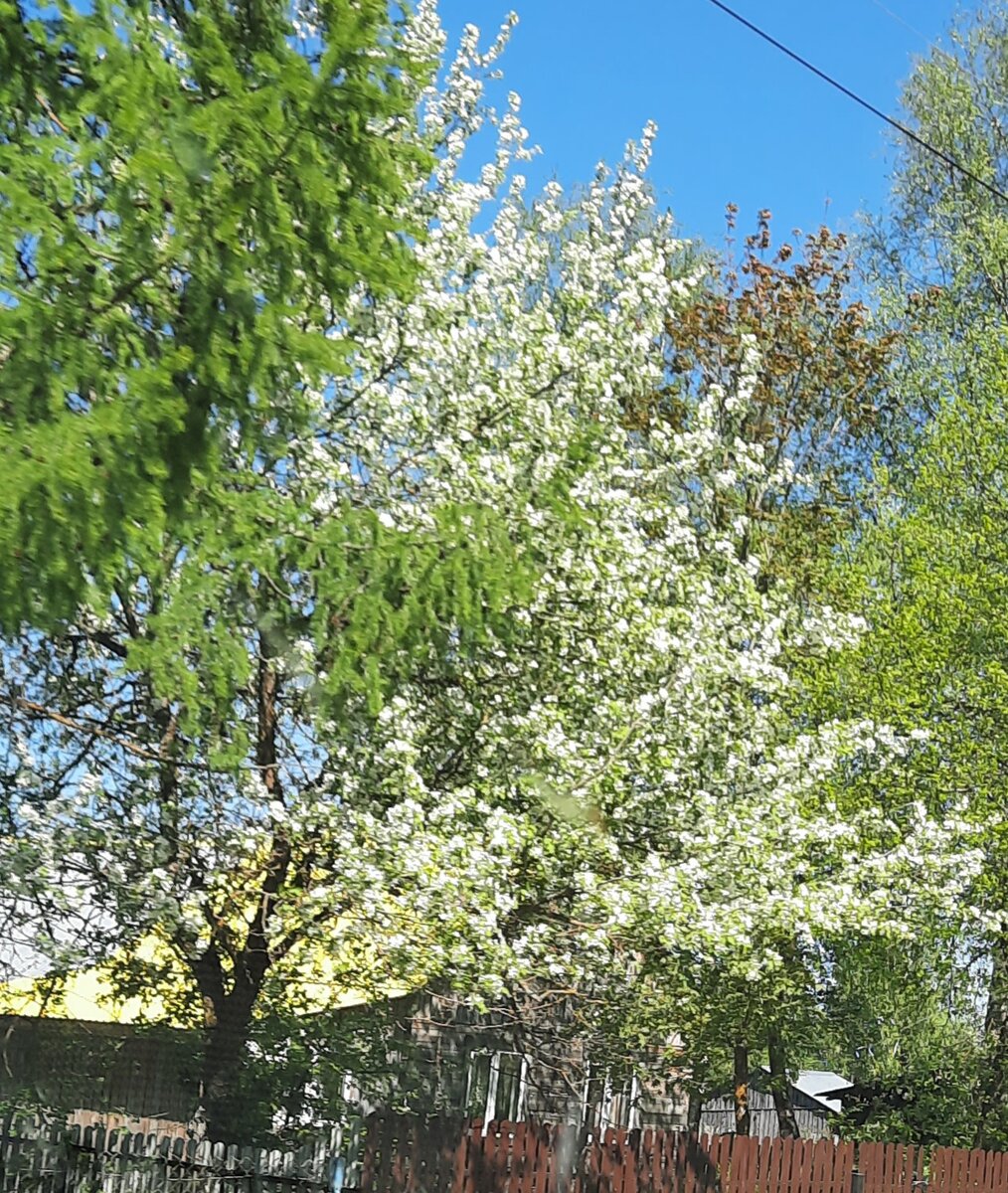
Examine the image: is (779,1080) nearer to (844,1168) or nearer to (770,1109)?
(844,1168)

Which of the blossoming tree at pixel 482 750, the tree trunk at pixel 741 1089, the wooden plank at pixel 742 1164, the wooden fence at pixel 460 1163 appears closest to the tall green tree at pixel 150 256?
the blossoming tree at pixel 482 750

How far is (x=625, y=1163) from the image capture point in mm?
9438

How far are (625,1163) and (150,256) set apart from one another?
19.8 feet

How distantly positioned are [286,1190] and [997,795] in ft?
29.5

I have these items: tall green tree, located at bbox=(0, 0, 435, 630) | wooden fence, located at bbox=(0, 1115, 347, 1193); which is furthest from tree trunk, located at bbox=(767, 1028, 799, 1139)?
tall green tree, located at bbox=(0, 0, 435, 630)

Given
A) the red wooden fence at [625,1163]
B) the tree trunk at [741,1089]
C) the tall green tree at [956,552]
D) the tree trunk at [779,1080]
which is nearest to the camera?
the red wooden fence at [625,1163]

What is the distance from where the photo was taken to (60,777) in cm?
1125

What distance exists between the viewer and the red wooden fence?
318 inches

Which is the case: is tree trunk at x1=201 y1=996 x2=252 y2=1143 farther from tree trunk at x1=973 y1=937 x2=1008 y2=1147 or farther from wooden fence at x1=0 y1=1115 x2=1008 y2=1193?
tree trunk at x1=973 y1=937 x2=1008 y2=1147

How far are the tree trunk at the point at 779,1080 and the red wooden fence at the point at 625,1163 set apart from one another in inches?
188

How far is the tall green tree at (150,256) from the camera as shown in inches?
245

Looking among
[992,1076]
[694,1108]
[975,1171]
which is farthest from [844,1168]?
[694,1108]

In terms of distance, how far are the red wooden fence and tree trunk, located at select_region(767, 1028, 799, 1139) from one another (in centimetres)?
477

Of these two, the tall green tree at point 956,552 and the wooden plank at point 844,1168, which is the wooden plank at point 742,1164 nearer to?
the wooden plank at point 844,1168
